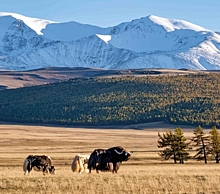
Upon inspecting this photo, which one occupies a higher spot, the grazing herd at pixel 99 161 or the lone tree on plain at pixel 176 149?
the lone tree on plain at pixel 176 149

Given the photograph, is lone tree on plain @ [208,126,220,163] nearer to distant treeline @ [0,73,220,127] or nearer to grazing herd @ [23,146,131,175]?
grazing herd @ [23,146,131,175]

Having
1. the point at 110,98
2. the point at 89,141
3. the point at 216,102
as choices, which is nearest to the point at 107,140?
the point at 89,141

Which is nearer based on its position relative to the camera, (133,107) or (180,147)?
(180,147)

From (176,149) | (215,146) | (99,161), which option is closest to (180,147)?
(176,149)

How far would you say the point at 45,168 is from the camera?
34.6 meters

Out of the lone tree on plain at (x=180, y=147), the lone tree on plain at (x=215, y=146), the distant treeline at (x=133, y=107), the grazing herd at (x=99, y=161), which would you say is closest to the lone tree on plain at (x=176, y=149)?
the lone tree on plain at (x=180, y=147)

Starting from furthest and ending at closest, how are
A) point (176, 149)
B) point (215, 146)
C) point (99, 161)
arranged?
1. point (176, 149)
2. point (215, 146)
3. point (99, 161)

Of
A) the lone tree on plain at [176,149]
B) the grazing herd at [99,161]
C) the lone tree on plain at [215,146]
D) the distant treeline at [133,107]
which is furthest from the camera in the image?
the distant treeline at [133,107]

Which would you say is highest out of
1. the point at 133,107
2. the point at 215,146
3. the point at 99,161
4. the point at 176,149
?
the point at 133,107

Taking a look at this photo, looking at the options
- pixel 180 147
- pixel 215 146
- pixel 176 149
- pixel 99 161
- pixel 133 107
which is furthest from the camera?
pixel 133 107

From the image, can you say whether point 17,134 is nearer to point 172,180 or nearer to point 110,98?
point 110,98

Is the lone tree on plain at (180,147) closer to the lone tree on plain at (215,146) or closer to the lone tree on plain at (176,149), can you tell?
the lone tree on plain at (176,149)

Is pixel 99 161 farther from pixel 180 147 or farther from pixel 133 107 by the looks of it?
pixel 133 107

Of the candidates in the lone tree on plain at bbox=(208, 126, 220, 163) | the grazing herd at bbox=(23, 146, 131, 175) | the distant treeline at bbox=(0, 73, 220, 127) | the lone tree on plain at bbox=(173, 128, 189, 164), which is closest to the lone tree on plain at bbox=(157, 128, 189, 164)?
the lone tree on plain at bbox=(173, 128, 189, 164)
